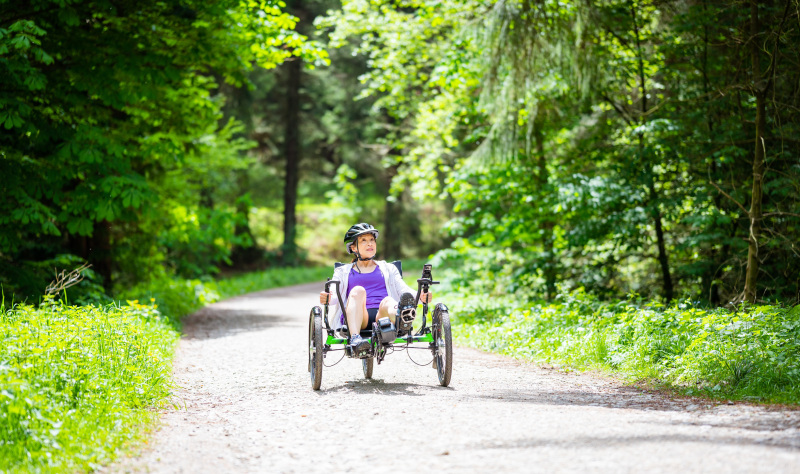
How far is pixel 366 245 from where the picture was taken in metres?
6.98

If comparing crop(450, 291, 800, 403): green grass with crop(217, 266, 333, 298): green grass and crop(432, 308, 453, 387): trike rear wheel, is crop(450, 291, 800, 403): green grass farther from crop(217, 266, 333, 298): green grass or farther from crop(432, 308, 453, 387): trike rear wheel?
crop(217, 266, 333, 298): green grass

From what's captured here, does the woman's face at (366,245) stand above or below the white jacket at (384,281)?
above

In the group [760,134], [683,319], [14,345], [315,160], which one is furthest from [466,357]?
[315,160]

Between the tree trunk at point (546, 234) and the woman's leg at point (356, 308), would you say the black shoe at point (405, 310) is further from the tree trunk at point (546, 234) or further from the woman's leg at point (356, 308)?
the tree trunk at point (546, 234)

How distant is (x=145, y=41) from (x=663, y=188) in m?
8.44

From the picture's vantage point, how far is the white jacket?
22.5 ft

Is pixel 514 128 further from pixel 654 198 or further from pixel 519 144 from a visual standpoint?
pixel 654 198

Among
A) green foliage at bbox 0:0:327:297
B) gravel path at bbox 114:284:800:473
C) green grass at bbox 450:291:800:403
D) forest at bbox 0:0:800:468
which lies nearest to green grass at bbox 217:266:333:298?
forest at bbox 0:0:800:468

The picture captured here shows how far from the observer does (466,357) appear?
9047 millimetres

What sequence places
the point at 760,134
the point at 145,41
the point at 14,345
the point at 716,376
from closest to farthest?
the point at 14,345, the point at 716,376, the point at 760,134, the point at 145,41

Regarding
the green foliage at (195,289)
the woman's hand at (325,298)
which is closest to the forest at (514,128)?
the green foliage at (195,289)

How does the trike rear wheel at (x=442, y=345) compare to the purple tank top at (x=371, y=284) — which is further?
the purple tank top at (x=371, y=284)

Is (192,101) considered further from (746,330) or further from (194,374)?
(746,330)

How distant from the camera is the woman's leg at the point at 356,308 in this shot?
21.7ft
